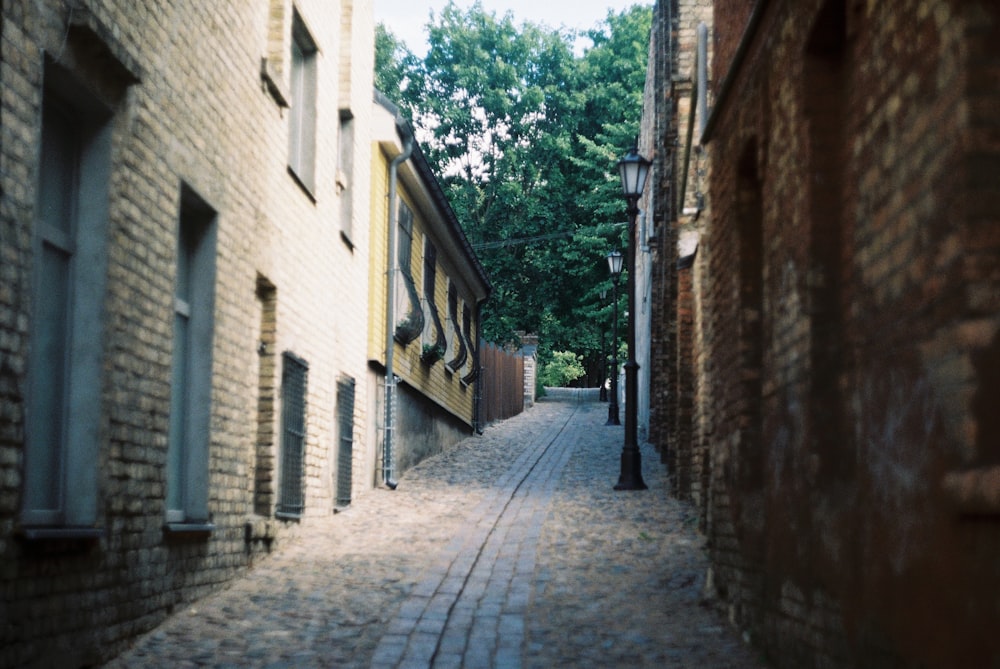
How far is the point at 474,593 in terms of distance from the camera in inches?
368

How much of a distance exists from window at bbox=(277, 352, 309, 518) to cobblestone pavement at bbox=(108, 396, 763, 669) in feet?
1.34

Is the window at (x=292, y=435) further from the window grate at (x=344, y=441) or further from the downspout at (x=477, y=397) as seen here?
the downspout at (x=477, y=397)

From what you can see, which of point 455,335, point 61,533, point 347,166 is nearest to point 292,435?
point 347,166

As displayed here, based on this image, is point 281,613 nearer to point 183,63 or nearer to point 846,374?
point 183,63

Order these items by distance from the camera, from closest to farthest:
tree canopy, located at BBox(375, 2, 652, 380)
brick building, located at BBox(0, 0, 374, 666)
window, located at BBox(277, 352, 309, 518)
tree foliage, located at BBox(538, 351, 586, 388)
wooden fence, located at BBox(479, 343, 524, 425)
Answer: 1. brick building, located at BBox(0, 0, 374, 666)
2. window, located at BBox(277, 352, 309, 518)
3. wooden fence, located at BBox(479, 343, 524, 425)
4. tree canopy, located at BBox(375, 2, 652, 380)
5. tree foliage, located at BBox(538, 351, 586, 388)

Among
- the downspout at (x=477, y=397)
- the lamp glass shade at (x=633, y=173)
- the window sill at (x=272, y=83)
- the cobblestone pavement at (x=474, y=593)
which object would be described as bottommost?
the cobblestone pavement at (x=474, y=593)

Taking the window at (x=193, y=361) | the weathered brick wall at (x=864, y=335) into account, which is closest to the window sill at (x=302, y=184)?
the window at (x=193, y=361)

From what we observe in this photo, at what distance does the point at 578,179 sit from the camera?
43.5m

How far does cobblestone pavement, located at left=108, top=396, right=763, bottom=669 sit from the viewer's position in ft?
24.0

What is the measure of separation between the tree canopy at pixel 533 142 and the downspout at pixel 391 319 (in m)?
24.1

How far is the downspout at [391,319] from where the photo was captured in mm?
16750

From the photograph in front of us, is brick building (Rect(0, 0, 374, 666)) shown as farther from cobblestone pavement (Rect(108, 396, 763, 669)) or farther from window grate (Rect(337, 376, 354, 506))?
window grate (Rect(337, 376, 354, 506))

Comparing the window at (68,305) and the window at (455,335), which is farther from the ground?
the window at (455,335)

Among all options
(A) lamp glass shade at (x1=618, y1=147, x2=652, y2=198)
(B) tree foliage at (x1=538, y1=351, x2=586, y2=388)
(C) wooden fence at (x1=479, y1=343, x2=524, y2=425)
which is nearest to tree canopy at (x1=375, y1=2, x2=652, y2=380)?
(B) tree foliage at (x1=538, y1=351, x2=586, y2=388)
